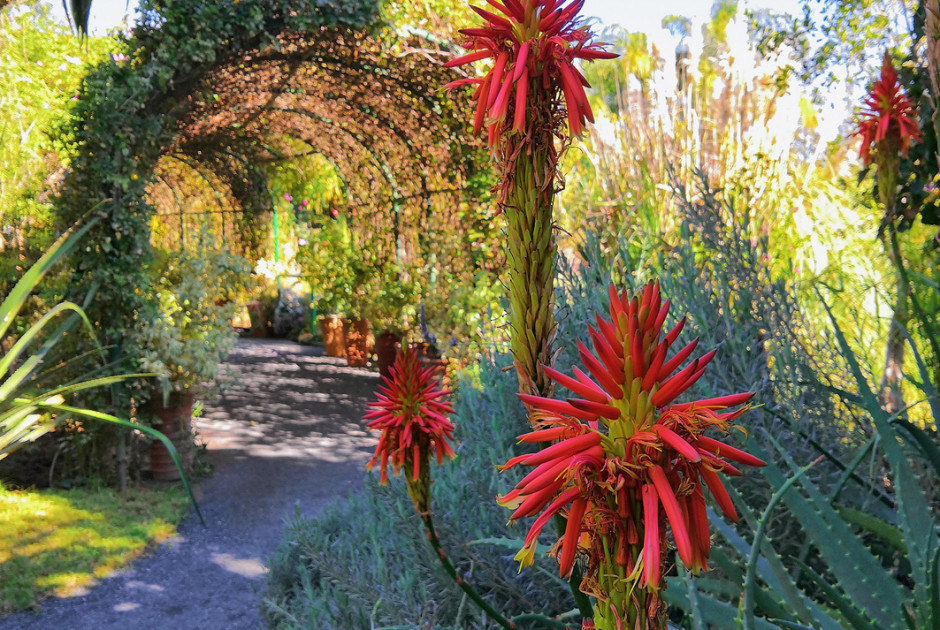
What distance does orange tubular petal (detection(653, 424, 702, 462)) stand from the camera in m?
0.44

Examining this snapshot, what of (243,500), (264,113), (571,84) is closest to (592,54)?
(571,84)

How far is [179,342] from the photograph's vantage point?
492cm

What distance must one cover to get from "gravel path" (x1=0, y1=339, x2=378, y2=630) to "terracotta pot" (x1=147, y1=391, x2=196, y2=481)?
0.96 feet

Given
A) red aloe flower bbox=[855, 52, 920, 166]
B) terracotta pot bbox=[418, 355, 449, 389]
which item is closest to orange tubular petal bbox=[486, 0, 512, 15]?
red aloe flower bbox=[855, 52, 920, 166]

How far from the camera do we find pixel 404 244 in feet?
25.4

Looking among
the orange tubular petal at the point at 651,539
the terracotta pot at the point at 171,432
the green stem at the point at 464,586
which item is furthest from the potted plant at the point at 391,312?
the orange tubular petal at the point at 651,539

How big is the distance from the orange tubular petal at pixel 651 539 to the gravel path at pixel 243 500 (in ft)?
9.94

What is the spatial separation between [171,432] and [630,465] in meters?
5.21

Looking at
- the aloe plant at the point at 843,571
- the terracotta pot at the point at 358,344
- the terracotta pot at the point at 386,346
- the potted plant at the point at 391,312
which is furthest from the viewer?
the terracotta pot at the point at 358,344

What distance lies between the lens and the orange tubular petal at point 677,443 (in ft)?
1.46

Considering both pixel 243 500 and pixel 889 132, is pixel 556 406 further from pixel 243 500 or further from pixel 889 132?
pixel 243 500

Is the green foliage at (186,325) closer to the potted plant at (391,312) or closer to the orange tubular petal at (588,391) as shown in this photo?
the potted plant at (391,312)

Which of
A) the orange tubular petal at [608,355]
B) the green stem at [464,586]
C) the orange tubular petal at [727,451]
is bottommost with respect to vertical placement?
the green stem at [464,586]

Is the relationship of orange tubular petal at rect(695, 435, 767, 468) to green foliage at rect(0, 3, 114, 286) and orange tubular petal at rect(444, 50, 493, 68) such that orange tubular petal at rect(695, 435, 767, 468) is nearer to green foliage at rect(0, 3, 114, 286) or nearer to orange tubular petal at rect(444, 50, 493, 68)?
orange tubular petal at rect(444, 50, 493, 68)
